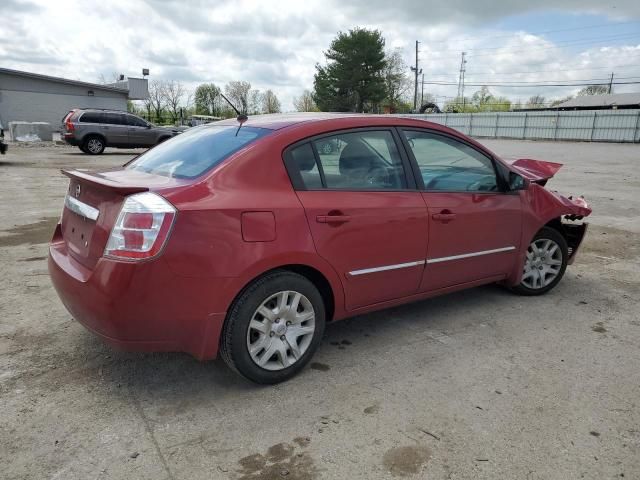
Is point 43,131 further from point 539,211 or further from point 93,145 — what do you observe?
point 539,211

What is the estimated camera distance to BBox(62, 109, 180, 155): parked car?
1961cm

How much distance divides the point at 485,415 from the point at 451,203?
5.15 ft

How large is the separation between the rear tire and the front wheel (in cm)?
1932

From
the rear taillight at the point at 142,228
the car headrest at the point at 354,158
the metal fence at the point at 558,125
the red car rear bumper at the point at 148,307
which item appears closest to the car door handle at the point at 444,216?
the car headrest at the point at 354,158

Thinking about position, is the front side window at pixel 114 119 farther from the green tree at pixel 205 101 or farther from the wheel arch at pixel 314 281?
the green tree at pixel 205 101

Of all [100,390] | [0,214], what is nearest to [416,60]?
[0,214]

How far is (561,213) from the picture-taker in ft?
15.0

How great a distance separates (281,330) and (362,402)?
62cm

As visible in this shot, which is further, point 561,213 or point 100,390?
point 561,213

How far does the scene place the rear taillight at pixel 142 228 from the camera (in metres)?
2.54

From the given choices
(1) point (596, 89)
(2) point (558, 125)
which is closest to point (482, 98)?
(1) point (596, 89)

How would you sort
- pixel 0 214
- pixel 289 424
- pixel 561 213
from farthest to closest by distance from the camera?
pixel 0 214 < pixel 561 213 < pixel 289 424

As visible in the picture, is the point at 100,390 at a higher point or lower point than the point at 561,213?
lower

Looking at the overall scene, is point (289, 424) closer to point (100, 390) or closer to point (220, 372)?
point (220, 372)
